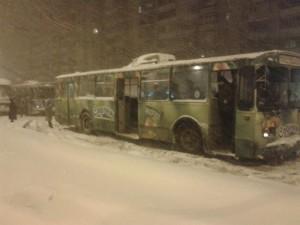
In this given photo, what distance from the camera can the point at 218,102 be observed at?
10625 millimetres

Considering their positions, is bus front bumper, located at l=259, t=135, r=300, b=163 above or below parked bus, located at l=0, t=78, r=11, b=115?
below

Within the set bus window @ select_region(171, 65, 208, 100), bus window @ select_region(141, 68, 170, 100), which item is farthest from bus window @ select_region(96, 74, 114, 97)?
bus window @ select_region(171, 65, 208, 100)

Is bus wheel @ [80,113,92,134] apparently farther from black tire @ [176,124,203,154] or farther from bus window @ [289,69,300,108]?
bus window @ [289,69,300,108]

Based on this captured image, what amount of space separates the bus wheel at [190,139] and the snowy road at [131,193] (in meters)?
1.96

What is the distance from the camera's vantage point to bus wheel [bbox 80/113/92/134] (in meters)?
16.3

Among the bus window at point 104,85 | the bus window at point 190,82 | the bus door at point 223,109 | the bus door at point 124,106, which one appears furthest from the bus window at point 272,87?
the bus window at point 104,85

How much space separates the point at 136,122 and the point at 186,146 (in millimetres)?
3600

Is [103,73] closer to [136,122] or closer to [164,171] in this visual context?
[136,122]

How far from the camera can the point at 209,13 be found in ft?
167

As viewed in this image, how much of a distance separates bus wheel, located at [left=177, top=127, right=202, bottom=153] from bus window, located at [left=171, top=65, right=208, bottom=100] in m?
0.95

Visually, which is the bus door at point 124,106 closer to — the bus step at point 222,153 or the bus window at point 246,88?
the bus step at point 222,153

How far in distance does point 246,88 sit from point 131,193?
4.44 meters

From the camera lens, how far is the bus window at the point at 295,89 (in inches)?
397

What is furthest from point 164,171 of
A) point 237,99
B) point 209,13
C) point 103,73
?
point 209,13
